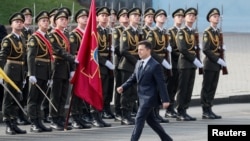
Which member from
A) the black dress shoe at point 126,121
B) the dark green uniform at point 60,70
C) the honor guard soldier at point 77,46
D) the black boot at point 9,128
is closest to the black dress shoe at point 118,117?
the black dress shoe at point 126,121

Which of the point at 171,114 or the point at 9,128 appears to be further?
the point at 171,114

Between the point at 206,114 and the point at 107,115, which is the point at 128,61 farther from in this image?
the point at 206,114

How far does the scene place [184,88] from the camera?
17688mm

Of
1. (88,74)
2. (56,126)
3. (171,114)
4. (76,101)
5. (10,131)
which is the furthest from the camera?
(171,114)

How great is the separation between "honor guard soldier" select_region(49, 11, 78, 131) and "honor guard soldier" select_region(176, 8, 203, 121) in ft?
6.97

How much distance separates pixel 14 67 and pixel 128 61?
83.0 inches

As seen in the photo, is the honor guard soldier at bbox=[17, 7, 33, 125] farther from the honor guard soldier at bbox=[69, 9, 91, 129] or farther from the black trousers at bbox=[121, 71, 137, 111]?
the black trousers at bbox=[121, 71, 137, 111]

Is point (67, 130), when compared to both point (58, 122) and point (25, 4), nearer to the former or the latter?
point (58, 122)

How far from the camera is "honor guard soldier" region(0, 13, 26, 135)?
51.5ft

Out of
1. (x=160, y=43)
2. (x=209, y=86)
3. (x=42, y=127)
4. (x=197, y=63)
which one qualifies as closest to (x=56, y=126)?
(x=42, y=127)

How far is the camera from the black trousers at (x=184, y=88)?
1762cm

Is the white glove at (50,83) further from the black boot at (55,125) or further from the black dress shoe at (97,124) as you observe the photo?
the black dress shoe at (97,124)

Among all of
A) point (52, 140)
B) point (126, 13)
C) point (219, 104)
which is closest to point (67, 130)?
point (52, 140)

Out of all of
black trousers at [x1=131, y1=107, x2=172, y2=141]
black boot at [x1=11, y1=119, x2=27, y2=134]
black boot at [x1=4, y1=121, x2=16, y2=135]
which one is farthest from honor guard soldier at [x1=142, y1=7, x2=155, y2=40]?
black trousers at [x1=131, y1=107, x2=172, y2=141]
